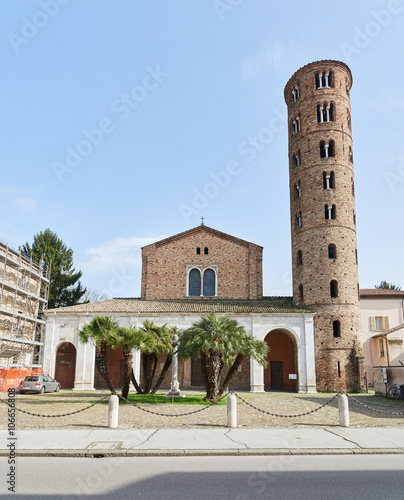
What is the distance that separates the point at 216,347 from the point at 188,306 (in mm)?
13596

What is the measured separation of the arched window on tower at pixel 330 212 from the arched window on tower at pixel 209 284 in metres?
10.7

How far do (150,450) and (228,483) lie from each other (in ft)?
9.63

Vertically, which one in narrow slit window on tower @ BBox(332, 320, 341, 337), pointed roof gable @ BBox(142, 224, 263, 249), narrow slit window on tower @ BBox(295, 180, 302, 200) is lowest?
narrow slit window on tower @ BBox(332, 320, 341, 337)

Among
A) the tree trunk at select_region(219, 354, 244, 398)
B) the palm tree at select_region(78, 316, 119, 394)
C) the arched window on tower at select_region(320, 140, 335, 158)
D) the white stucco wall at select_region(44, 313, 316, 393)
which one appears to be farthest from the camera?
the arched window on tower at select_region(320, 140, 335, 158)

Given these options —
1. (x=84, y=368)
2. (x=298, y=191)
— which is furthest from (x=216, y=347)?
(x=298, y=191)

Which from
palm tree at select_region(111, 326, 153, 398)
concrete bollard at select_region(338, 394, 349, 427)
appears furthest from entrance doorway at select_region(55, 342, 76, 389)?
concrete bollard at select_region(338, 394, 349, 427)

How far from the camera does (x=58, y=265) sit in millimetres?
49969

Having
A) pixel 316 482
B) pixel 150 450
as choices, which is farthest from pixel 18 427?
pixel 316 482

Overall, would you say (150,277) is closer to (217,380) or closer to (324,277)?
(324,277)

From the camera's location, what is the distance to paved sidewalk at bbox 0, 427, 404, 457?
30.8ft

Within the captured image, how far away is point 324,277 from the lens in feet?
104

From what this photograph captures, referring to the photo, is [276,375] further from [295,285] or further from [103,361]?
[103,361]

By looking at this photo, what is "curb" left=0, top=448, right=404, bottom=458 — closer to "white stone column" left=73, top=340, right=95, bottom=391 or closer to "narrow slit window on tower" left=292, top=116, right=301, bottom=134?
"white stone column" left=73, top=340, right=95, bottom=391

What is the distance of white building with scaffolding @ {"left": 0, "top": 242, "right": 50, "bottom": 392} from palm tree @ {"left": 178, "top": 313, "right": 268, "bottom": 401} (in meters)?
13.3
